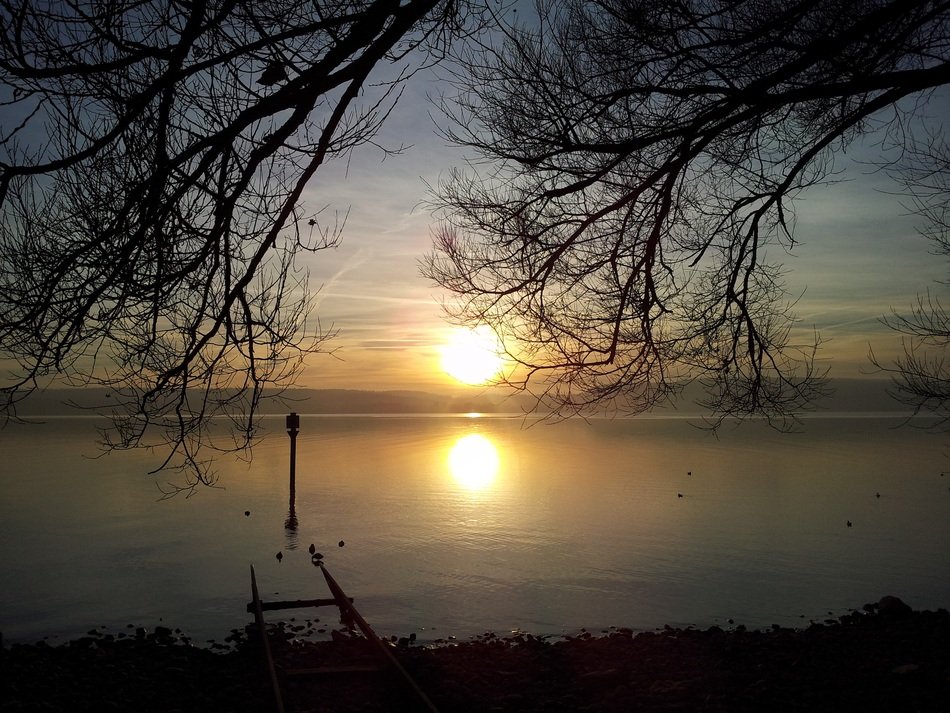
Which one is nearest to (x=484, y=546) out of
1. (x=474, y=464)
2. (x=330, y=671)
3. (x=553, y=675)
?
(x=553, y=675)

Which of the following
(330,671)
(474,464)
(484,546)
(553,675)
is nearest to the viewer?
(330,671)

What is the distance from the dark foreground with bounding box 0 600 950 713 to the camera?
24.7 ft

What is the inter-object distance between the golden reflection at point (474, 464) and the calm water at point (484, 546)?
61cm

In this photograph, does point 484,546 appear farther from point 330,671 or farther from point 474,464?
point 474,464

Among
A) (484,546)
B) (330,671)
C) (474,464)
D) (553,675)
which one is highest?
(330,671)

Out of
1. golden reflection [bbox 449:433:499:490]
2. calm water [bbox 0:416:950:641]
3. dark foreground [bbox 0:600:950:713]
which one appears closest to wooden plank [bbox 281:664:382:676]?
dark foreground [bbox 0:600:950:713]

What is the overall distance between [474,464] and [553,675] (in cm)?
4409

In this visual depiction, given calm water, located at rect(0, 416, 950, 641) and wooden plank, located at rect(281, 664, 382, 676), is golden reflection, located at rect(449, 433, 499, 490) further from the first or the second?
wooden plank, located at rect(281, 664, 382, 676)

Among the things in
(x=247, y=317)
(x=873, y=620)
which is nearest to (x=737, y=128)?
(x=247, y=317)

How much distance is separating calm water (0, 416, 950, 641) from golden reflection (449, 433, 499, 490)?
2.00ft

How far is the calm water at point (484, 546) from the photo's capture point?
1495 cm

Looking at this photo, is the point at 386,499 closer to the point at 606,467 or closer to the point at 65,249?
the point at 606,467

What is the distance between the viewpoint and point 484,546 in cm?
2253

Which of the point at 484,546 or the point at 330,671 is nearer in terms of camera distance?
the point at 330,671
